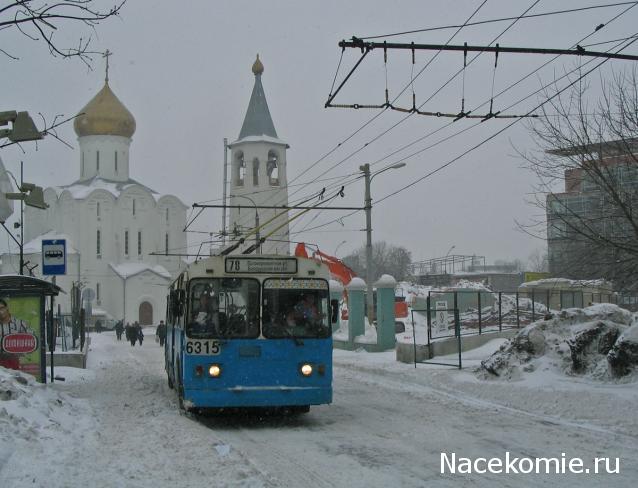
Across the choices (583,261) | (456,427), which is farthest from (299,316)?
(583,261)

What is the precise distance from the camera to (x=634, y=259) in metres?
16.6

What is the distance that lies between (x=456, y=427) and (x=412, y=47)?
5702 millimetres

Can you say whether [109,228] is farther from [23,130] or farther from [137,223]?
[23,130]

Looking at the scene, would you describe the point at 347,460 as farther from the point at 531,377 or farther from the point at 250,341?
the point at 531,377

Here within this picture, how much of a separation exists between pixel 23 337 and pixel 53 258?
8.75 ft

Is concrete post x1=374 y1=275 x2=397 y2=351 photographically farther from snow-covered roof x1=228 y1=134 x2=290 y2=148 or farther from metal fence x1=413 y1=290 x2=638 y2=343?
snow-covered roof x1=228 y1=134 x2=290 y2=148

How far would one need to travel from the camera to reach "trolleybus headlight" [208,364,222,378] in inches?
495

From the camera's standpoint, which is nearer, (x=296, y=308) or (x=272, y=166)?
(x=296, y=308)

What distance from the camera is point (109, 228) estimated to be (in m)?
77.6

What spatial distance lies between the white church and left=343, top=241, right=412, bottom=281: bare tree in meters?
49.3

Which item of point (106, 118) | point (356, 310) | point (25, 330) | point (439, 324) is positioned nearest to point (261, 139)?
point (106, 118)

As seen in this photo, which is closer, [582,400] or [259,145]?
[582,400]

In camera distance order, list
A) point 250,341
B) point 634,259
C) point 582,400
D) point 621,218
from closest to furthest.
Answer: point 250,341
point 582,400
point 634,259
point 621,218
